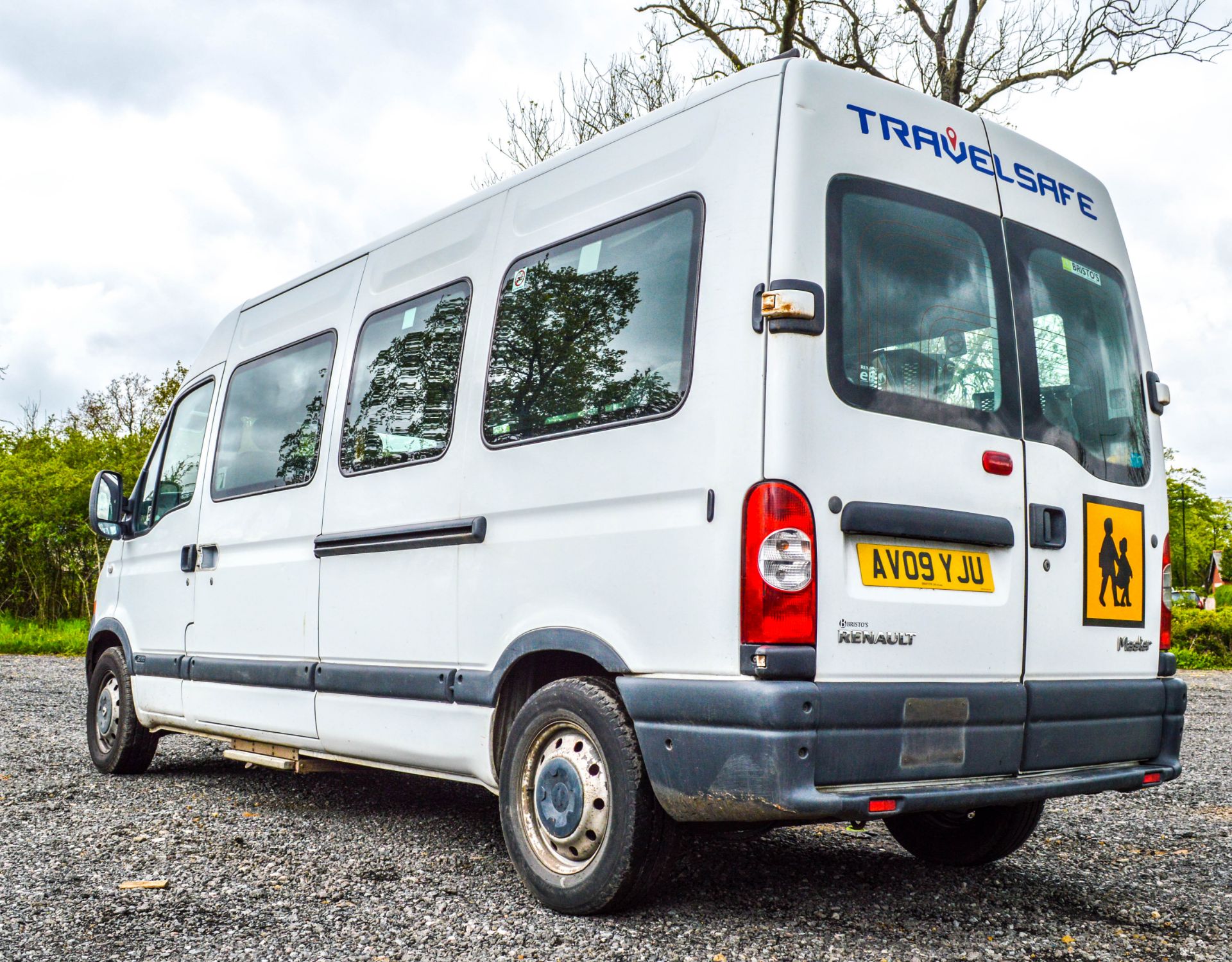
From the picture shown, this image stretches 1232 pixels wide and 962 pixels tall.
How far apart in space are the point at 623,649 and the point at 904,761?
884 mm

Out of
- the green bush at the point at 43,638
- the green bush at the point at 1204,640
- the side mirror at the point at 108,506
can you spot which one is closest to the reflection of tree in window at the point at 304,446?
the side mirror at the point at 108,506

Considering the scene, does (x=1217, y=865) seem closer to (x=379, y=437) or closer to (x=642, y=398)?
(x=642, y=398)

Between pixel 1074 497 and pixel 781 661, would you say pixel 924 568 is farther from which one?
pixel 1074 497

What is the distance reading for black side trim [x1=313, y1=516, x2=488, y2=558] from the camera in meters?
4.36

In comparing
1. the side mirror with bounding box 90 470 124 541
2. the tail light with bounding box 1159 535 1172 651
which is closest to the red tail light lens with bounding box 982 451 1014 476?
the tail light with bounding box 1159 535 1172 651

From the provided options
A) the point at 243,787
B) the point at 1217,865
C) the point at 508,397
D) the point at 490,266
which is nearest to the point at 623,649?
the point at 508,397

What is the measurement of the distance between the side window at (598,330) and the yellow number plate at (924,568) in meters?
0.75

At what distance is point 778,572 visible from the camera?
3293 mm

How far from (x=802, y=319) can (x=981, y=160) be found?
1.13 metres

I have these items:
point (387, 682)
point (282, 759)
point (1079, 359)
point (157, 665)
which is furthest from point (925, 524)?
point (157, 665)

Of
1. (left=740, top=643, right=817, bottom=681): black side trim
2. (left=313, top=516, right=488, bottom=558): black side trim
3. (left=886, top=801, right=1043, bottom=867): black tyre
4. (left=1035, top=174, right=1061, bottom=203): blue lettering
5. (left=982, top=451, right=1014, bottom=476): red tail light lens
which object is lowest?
(left=886, top=801, right=1043, bottom=867): black tyre

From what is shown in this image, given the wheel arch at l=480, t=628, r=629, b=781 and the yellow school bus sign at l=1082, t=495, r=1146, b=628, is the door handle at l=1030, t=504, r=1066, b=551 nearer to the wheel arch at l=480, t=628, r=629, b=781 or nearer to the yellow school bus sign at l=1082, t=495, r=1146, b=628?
the yellow school bus sign at l=1082, t=495, r=1146, b=628

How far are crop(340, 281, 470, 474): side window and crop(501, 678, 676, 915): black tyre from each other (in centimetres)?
126

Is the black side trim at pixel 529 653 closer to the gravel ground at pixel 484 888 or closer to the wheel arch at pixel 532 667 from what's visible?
the wheel arch at pixel 532 667
